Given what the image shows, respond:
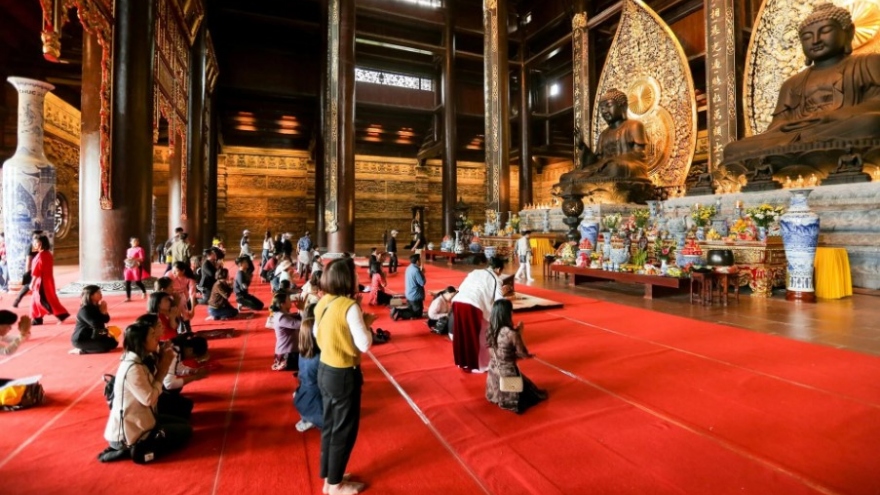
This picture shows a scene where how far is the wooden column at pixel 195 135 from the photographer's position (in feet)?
39.9

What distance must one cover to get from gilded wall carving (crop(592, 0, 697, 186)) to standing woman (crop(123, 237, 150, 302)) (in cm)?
1276

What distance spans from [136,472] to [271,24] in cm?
1853

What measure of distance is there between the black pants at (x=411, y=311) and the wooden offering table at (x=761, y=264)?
4736 millimetres

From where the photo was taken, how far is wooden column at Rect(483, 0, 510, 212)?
46.0 feet

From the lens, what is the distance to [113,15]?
645cm

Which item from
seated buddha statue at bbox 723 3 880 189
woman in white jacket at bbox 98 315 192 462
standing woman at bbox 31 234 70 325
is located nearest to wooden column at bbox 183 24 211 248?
standing woman at bbox 31 234 70 325

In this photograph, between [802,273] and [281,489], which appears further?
[802,273]

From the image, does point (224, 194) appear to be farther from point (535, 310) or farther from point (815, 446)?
point (815, 446)

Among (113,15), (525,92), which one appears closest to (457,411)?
(113,15)

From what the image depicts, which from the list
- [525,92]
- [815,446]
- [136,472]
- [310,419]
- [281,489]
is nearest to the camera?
[281,489]

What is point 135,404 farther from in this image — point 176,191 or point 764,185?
point 176,191

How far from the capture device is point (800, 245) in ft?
18.3

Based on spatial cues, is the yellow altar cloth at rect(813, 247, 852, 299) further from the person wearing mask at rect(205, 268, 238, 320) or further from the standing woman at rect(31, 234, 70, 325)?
the standing woman at rect(31, 234, 70, 325)

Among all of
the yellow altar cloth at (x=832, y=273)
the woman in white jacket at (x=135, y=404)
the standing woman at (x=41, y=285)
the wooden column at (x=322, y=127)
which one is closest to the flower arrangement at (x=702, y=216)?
the yellow altar cloth at (x=832, y=273)
